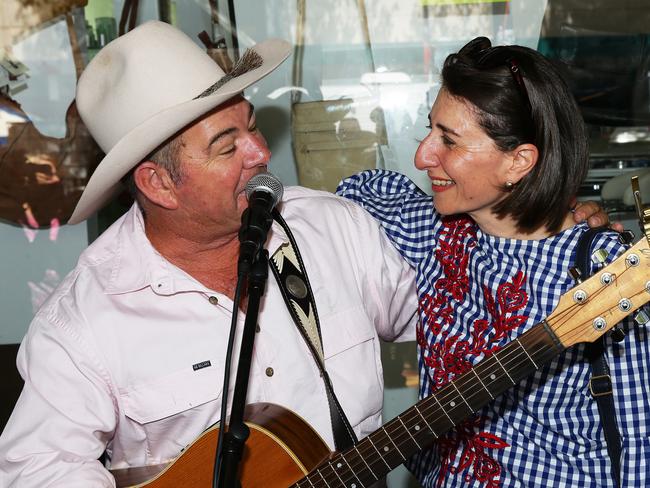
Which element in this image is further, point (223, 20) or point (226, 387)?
point (223, 20)

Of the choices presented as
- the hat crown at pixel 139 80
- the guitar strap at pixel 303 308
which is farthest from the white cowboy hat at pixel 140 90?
the guitar strap at pixel 303 308

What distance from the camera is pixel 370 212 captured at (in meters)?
2.44

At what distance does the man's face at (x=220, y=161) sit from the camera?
214 cm

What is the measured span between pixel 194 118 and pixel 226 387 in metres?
0.71

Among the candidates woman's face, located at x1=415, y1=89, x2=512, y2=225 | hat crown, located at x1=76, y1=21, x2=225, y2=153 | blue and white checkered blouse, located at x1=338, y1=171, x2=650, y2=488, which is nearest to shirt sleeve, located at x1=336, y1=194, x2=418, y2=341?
blue and white checkered blouse, located at x1=338, y1=171, x2=650, y2=488

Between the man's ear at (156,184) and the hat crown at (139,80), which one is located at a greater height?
the hat crown at (139,80)

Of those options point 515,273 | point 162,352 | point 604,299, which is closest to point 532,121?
point 515,273

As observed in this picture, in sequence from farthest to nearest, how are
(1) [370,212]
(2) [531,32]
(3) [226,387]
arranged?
1. (2) [531,32]
2. (1) [370,212]
3. (3) [226,387]

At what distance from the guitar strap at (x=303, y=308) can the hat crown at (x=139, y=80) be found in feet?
1.30

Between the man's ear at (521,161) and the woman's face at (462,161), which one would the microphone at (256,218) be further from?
the man's ear at (521,161)

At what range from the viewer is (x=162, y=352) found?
212cm

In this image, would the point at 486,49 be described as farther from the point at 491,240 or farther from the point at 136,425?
the point at 136,425

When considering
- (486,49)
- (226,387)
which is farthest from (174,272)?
(486,49)

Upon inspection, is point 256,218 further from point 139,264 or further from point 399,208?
point 399,208
